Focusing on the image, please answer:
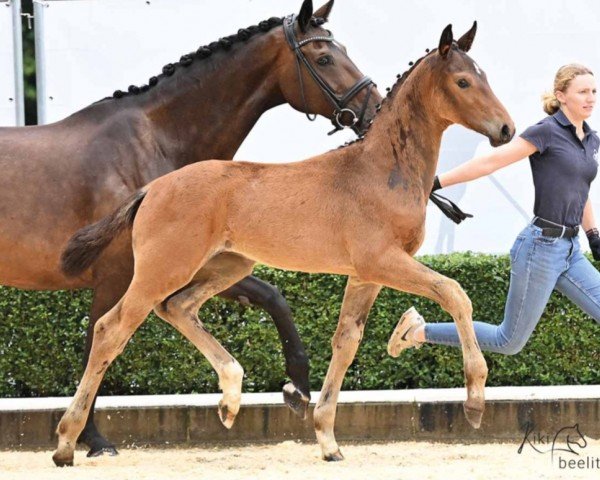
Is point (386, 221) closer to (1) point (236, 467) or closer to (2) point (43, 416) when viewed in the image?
(1) point (236, 467)

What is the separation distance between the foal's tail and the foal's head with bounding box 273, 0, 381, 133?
110 centimetres

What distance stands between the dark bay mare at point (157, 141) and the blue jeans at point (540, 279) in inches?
40.6

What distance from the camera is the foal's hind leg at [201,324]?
570 cm

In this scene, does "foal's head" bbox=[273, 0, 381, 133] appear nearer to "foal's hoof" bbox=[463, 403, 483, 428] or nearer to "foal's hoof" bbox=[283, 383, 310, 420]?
"foal's hoof" bbox=[283, 383, 310, 420]

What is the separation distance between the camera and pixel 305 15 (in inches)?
251

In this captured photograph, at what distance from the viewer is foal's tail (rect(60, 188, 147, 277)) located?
225 inches

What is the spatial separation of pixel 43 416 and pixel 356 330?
6.45 feet

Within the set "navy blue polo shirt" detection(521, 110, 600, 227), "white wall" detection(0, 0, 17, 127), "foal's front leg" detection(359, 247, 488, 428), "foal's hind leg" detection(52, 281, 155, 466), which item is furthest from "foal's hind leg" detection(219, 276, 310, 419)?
"white wall" detection(0, 0, 17, 127)

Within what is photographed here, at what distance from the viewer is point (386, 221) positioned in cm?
540

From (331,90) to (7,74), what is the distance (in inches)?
121

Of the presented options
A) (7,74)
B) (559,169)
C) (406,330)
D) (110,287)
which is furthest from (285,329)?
(7,74)

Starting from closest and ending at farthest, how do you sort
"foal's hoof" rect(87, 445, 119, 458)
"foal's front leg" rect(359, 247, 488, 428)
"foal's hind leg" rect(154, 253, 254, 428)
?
"foal's front leg" rect(359, 247, 488, 428) → "foal's hind leg" rect(154, 253, 254, 428) → "foal's hoof" rect(87, 445, 119, 458)

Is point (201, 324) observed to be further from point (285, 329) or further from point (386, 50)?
point (386, 50)

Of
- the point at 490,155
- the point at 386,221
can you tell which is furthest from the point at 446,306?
the point at 490,155
